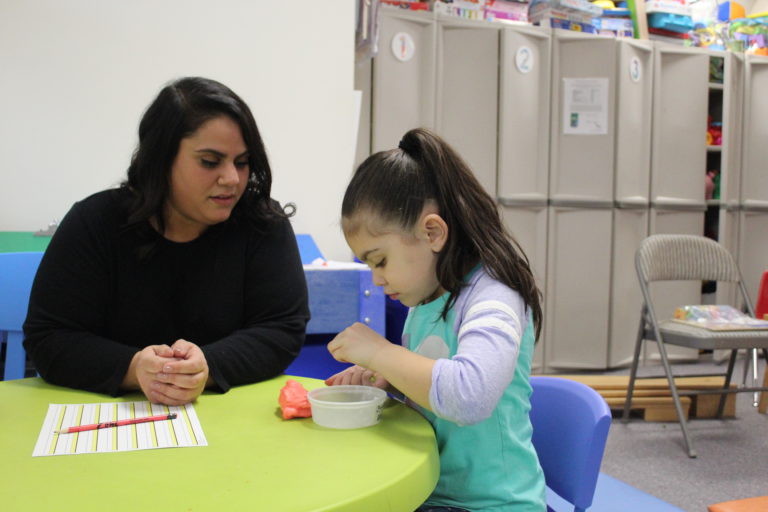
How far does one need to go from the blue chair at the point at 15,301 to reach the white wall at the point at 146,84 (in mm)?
953

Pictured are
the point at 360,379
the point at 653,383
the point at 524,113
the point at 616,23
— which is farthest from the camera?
the point at 616,23

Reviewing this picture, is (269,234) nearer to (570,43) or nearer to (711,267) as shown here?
→ (711,267)

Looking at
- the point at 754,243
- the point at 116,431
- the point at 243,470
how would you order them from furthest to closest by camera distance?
the point at 754,243
the point at 116,431
the point at 243,470

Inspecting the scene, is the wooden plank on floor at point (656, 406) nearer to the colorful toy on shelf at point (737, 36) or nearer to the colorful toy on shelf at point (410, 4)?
the colorful toy on shelf at point (410, 4)

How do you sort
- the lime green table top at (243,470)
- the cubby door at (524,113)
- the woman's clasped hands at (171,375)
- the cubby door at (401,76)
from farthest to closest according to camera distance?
the cubby door at (524,113)
the cubby door at (401,76)
the woman's clasped hands at (171,375)
the lime green table top at (243,470)

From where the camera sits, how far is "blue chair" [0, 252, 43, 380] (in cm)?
A: 145

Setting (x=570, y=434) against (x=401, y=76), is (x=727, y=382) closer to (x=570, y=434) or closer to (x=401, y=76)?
(x=401, y=76)

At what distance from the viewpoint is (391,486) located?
708mm

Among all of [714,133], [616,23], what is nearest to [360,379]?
[616,23]

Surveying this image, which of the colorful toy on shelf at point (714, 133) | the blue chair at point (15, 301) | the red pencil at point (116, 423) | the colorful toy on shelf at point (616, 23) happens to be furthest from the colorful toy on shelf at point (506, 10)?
the red pencil at point (116, 423)

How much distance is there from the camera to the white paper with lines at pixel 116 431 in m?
0.82

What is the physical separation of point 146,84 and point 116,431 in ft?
6.12

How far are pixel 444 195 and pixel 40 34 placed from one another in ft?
6.36

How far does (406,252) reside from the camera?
1.00m
